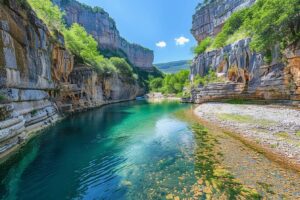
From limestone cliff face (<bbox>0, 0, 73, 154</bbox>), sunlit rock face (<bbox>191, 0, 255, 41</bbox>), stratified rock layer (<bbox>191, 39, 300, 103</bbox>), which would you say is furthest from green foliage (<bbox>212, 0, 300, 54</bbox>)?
sunlit rock face (<bbox>191, 0, 255, 41</bbox>)

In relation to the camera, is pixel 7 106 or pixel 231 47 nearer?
pixel 7 106

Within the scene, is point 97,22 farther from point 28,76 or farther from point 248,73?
point 28,76

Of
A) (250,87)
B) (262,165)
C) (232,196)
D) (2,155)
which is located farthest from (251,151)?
(250,87)

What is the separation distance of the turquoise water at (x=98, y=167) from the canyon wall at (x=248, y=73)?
56.5ft

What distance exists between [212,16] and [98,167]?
272ft

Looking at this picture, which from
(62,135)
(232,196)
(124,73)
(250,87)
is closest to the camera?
(232,196)

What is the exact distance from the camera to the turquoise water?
25.1 ft

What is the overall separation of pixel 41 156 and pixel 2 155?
2038 mm

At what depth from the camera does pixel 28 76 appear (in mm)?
18078

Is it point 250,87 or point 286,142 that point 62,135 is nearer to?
point 286,142

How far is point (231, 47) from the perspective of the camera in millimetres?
39469

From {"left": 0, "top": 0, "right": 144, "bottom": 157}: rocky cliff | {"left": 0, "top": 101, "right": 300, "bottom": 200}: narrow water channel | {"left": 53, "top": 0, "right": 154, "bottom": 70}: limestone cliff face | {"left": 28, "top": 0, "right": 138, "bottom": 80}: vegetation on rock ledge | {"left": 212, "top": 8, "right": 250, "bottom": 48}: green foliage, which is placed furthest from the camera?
{"left": 53, "top": 0, "right": 154, "bottom": 70}: limestone cliff face

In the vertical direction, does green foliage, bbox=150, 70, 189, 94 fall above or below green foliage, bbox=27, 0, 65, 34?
below

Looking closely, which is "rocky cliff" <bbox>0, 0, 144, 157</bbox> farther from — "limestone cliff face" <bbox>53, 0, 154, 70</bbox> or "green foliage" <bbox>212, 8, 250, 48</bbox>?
"limestone cliff face" <bbox>53, 0, 154, 70</bbox>
